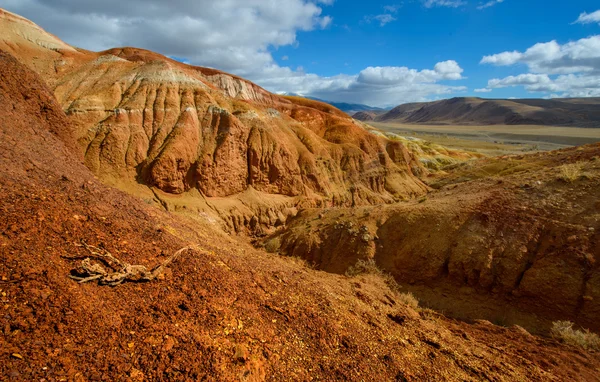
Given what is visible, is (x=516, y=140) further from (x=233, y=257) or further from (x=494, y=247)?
(x=233, y=257)

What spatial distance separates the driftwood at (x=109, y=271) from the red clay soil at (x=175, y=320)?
13 cm

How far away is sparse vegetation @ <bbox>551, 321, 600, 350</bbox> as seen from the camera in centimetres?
955

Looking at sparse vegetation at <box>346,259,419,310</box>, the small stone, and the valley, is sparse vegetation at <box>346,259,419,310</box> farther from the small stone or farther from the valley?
the small stone

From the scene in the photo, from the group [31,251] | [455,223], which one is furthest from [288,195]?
[31,251]

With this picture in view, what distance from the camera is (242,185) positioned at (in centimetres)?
2886

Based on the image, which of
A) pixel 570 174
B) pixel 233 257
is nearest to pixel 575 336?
pixel 570 174

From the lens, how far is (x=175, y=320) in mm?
4727

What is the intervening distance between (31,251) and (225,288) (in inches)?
128

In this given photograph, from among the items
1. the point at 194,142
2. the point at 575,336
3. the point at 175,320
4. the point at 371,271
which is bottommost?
the point at 371,271

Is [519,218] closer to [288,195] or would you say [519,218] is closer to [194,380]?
[194,380]

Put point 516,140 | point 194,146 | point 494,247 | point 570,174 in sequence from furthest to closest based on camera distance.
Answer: point 516,140, point 194,146, point 570,174, point 494,247

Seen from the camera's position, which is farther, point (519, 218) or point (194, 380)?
point (519, 218)

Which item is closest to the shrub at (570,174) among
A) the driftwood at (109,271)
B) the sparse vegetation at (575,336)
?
the sparse vegetation at (575,336)

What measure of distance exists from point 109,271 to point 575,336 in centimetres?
1388
